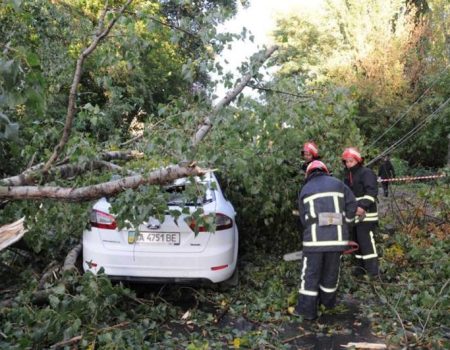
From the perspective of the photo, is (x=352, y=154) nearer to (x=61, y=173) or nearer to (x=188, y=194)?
(x=188, y=194)

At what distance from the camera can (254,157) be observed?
5.23 m

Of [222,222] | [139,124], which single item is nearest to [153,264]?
[222,222]

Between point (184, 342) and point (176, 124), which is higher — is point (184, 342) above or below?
below

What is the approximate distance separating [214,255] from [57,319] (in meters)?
1.64

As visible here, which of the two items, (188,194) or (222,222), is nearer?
(188,194)

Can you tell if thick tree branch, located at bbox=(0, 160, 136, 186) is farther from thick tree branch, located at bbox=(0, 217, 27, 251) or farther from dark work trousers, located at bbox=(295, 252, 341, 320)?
dark work trousers, located at bbox=(295, 252, 341, 320)

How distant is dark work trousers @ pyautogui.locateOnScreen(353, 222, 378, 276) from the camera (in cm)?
578

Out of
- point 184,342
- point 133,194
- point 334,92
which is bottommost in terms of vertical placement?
point 184,342

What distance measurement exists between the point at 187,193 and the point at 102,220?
957 mm

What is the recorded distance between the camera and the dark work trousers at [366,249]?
5781 millimetres

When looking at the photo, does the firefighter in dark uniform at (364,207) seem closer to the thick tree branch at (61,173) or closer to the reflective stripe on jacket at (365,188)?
the reflective stripe on jacket at (365,188)

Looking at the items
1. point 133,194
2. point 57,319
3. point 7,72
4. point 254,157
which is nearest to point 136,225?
point 133,194

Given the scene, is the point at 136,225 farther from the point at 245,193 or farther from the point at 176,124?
the point at 245,193

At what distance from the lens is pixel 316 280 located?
15.5 feet
